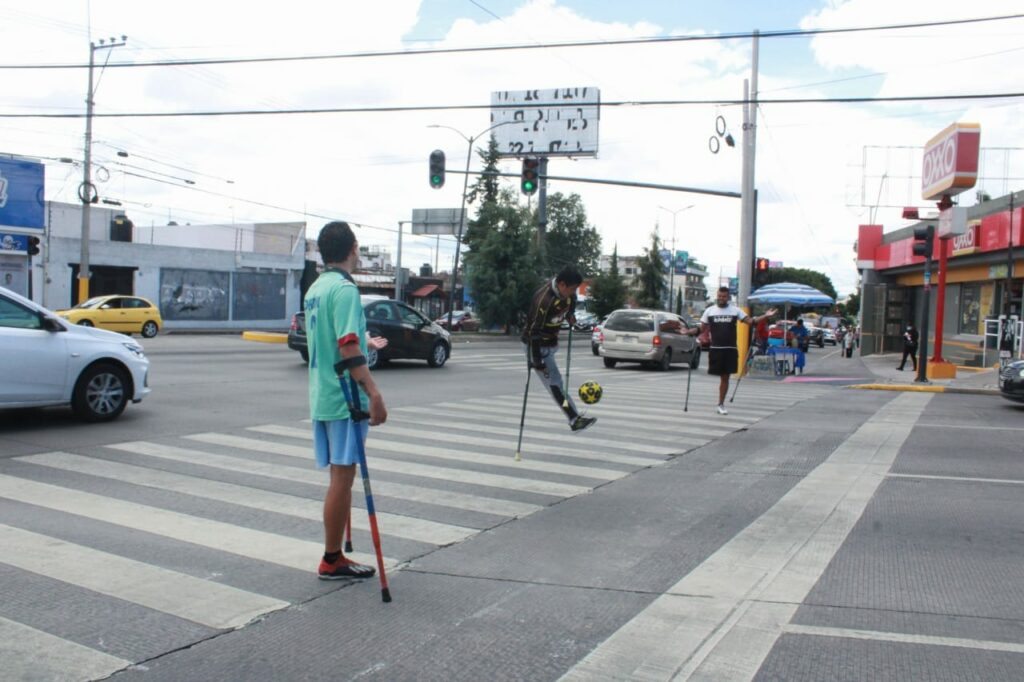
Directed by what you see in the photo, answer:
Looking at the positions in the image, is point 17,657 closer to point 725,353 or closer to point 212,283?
point 725,353

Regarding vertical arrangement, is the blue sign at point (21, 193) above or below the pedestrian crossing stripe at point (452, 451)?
above

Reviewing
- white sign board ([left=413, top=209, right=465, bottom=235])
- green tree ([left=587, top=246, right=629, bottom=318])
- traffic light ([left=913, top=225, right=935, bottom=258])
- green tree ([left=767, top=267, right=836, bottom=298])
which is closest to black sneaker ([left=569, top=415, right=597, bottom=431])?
traffic light ([left=913, top=225, right=935, bottom=258])

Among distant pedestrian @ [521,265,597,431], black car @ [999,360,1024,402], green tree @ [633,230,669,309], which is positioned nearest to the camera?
distant pedestrian @ [521,265,597,431]

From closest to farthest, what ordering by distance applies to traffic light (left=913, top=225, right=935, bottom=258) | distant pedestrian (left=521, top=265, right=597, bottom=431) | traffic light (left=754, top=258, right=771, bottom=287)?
distant pedestrian (left=521, top=265, right=597, bottom=431), traffic light (left=913, top=225, right=935, bottom=258), traffic light (left=754, top=258, right=771, bottom=287)

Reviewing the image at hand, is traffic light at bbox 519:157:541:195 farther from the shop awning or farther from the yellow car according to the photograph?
the shop awning

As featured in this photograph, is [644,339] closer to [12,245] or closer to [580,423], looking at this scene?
[580,423]

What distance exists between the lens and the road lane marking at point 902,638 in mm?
4020

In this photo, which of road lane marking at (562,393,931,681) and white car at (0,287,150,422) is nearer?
road lane marking at (562,393,931,681)

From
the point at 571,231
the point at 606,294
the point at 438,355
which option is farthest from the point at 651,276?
the point at 438,355

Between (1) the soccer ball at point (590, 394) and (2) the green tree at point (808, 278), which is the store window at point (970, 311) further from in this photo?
(2) the green tree at point (808, 278)

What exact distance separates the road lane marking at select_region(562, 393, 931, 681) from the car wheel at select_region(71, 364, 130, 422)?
7430 mm

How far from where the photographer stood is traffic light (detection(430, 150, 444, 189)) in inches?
1011

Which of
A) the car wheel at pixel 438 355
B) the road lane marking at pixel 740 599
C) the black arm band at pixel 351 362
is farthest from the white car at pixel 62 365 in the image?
the car wheel at pixel 438 355

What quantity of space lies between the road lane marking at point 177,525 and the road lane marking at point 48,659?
138 cm
